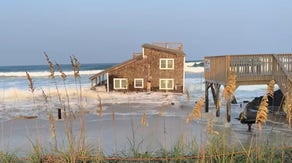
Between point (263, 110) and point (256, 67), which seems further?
point (256, 67)

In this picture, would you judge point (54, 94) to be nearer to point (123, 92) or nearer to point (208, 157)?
point (123, 92)

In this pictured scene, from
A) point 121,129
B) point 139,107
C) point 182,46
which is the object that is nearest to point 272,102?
point 139,107

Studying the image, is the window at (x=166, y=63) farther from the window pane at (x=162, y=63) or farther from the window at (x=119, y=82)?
the window at (x=119, y=82)

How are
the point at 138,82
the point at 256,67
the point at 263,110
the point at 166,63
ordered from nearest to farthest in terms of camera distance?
1. the point at 263,110
2. the point at 256,67
3. the point at 166,63
4. the point at 138,82

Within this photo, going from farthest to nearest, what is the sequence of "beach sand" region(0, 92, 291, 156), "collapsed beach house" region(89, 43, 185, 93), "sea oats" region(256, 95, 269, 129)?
"collapsed beach house" region(89, 43, 185, 93) < "beach sand" region(0, 92, 291, 156) < "sea oats" region(256, 95, 269, 129)

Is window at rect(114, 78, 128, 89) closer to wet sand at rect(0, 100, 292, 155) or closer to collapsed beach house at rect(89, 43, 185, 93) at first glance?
collapsed beach house at rect(89, 43, 185, 93)

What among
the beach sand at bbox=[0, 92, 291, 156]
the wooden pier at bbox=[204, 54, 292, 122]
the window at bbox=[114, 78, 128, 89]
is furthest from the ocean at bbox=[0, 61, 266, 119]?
the window at bbox=[114, 78, 128, 89]

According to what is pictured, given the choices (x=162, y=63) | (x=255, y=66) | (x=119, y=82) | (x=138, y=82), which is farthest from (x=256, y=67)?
(x=119, y=82)

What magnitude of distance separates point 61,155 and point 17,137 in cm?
749

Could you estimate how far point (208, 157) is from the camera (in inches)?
180

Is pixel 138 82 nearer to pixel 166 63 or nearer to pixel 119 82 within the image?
pixel 119 82

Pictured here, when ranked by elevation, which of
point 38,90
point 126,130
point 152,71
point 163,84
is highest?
point 152,71

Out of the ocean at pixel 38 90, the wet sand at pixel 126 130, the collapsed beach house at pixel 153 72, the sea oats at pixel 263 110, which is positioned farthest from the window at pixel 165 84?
the sea oats at pixel 263 110

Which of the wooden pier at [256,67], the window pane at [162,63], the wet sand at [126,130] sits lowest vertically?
the wet sand at [126,130]
